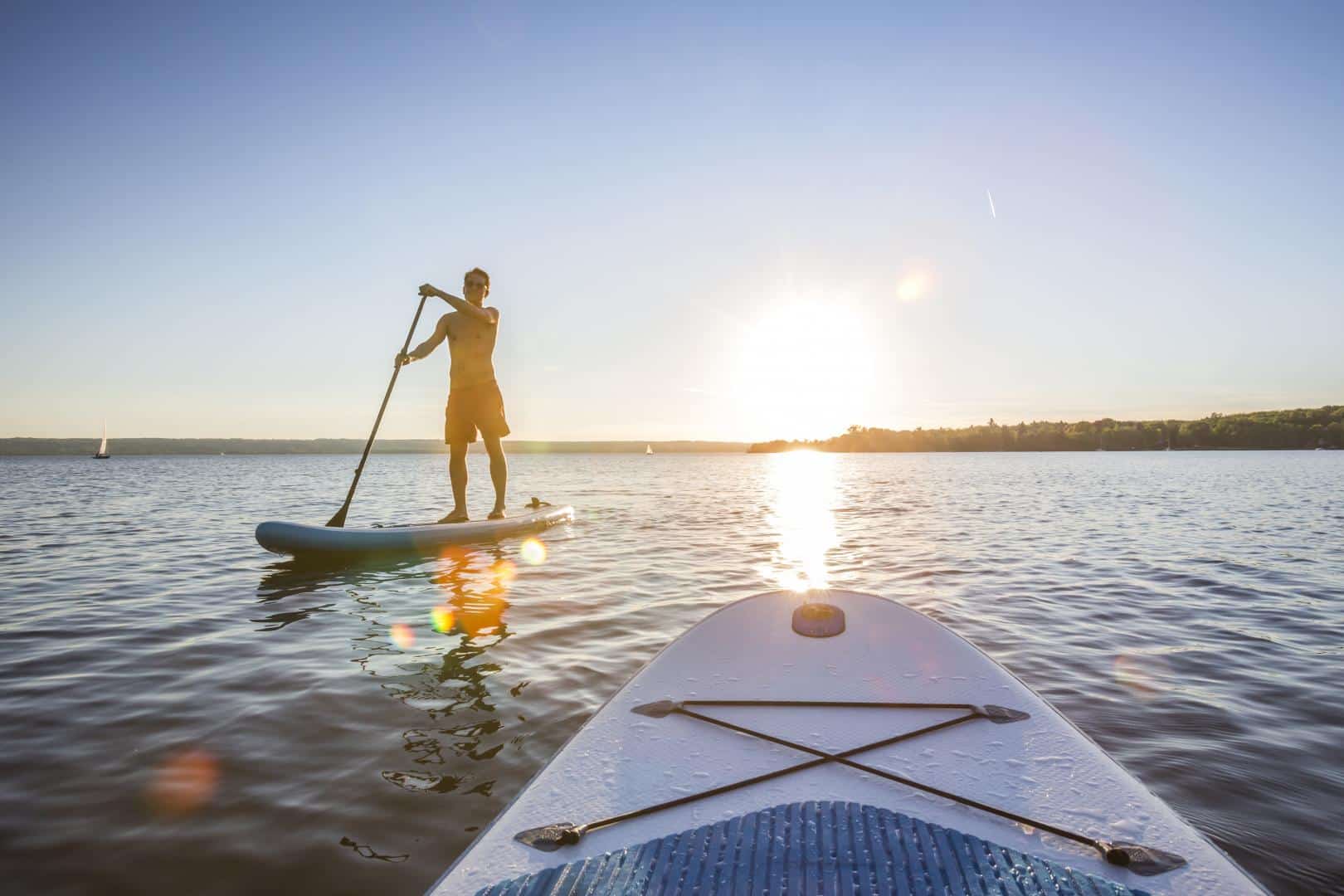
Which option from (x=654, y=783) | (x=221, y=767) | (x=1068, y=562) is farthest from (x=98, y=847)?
(x=1068, y=562)

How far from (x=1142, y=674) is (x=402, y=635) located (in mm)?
5391

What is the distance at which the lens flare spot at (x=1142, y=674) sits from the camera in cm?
416

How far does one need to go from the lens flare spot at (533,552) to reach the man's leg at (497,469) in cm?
63

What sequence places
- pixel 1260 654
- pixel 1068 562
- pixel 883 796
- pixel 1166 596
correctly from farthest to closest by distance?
pixel 1068 562 < pixel 1166 596 < pixel 1260 654 < pixel 883 796

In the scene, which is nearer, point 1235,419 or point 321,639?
point 321,639

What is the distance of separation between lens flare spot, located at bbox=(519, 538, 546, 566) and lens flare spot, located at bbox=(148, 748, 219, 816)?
534cm

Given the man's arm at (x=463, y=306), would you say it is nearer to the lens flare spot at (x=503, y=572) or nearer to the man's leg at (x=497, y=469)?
the man's leg at (x=497, y=469)

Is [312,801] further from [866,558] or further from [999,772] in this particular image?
[866,558]

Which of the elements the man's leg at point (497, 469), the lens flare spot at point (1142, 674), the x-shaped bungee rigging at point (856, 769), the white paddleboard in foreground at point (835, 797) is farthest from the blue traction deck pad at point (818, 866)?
the man's leg at point (497, 469)

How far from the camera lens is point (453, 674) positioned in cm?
433

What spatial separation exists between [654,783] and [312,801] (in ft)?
5.31

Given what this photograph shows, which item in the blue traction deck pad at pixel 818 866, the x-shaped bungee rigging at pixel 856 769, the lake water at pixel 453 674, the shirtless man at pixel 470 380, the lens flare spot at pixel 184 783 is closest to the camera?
the blue traction deck pad at pixel 818 866

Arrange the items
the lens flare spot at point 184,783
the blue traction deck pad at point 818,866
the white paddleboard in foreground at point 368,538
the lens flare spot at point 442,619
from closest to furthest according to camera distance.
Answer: the blue traction deck pad at point 818,866 → the lens flare spot at point 184,783 → the lens flare spot at point 442,619 → the white paddleboard in foreground at point 368,538

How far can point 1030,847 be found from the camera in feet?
5.86
